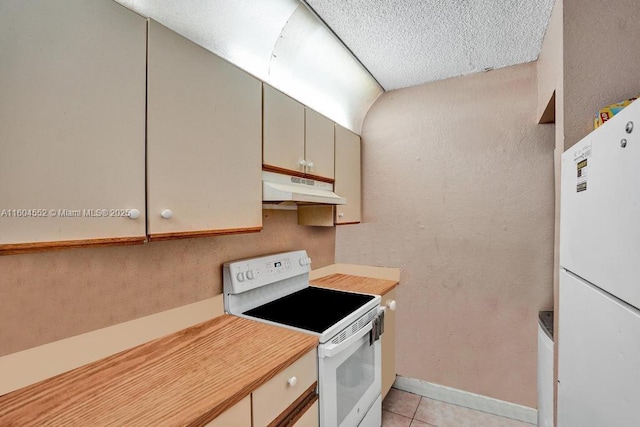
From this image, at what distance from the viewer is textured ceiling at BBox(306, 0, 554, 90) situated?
145 centimetres

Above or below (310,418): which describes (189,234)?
above

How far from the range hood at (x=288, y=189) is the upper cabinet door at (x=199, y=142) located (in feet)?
0.18

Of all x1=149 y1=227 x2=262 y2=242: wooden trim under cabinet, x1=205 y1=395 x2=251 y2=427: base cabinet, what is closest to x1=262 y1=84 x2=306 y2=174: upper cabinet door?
x1=149 y1=227 x2=262 y2=242: wooden trim under cabinet

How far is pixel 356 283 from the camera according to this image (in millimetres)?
2244

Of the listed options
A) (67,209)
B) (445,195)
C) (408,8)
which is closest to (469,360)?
(445,195)

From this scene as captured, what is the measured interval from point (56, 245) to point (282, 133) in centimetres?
102

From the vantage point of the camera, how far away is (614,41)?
1204 millimetres

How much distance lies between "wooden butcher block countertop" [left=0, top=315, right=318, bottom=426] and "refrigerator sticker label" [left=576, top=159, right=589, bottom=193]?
1028 mm

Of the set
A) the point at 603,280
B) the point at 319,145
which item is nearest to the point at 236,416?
the point at 603,280

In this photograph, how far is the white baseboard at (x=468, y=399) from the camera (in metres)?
1.99

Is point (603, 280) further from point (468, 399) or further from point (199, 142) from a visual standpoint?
point (468, 399)

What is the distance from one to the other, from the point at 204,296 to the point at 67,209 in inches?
31.3

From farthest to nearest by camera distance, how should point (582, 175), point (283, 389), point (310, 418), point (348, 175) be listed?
point (348, 175) → point (310, 418) → point (283, 389) → point (582, 175)

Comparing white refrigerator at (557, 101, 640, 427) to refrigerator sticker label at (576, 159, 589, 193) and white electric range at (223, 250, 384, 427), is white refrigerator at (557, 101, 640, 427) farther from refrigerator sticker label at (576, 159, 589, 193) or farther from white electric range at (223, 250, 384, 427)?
white electric range at (223, 250, 384, 427)
